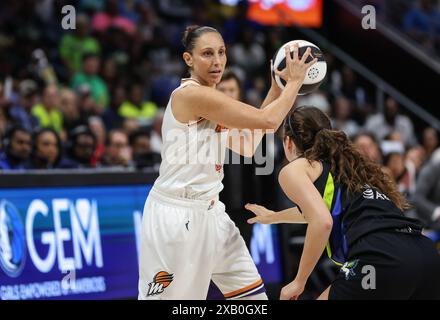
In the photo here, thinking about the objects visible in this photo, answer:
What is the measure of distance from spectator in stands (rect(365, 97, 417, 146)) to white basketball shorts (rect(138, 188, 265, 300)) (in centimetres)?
935

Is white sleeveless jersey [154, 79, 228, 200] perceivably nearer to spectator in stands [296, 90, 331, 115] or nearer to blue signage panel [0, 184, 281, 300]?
blue signage panel [0, 184, 281, 300]

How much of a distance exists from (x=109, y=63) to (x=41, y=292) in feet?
20.8

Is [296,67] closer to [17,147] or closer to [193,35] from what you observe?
[193,35]

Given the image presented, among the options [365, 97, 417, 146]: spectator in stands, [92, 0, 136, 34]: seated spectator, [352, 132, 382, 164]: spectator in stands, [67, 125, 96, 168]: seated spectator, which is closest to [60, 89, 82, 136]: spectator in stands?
[67, 125, 96, 168]: seated spectator

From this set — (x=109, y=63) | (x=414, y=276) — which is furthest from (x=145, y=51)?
(x=414, y=276)

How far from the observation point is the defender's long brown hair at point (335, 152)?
4246mm

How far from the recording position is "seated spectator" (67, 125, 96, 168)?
8219 millimetres

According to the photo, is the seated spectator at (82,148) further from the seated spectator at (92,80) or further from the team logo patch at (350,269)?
the team logo patch at (350,269)

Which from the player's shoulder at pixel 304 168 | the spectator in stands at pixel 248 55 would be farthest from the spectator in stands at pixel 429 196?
the spectator in stands at pixel 248 55

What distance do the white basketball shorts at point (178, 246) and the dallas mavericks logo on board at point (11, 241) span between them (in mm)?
2125

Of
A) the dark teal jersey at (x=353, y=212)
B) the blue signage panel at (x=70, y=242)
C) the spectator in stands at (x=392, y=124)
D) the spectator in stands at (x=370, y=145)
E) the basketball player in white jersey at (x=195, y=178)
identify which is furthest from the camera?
the spectator in stands at (x=392, y=124)

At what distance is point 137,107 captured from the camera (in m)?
12.1

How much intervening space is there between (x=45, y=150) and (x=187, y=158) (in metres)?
3.34
